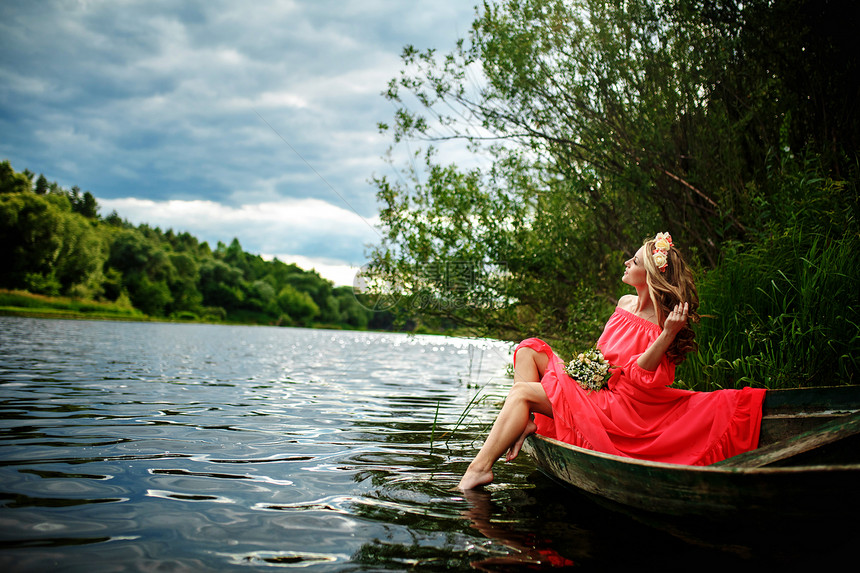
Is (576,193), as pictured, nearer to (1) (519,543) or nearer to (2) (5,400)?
(1) (519,543)

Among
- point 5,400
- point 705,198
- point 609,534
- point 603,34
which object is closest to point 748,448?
point 609,534

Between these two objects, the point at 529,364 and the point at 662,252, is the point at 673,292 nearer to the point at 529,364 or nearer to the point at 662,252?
the point at 662,252

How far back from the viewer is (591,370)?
12.9ft

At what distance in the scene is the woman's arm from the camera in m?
3.43

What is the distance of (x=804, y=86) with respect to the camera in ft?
20.2

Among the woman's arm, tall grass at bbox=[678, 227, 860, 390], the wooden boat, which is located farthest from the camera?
tall grass at bbox=[678, 227, 860, 390]

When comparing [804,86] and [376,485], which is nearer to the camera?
[376,485]

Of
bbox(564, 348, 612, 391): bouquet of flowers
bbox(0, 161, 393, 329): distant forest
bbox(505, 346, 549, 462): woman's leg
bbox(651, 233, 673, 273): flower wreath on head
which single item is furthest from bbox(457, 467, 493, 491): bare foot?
bbox(0, 161, 393, 329): distant forest

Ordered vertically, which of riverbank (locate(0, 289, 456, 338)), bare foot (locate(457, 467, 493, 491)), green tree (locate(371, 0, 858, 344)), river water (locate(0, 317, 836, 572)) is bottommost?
riverbank (locate(0, 289, 456, 338))

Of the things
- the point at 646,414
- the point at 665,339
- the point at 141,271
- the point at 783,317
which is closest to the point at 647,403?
the point at 646,414

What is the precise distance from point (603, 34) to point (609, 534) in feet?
21.2

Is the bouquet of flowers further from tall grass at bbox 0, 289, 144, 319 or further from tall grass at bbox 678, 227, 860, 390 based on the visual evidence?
tall grass at bbox 0, 289, 144, 319

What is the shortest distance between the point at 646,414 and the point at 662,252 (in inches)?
45.1

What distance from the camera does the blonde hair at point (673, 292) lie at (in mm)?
3686
